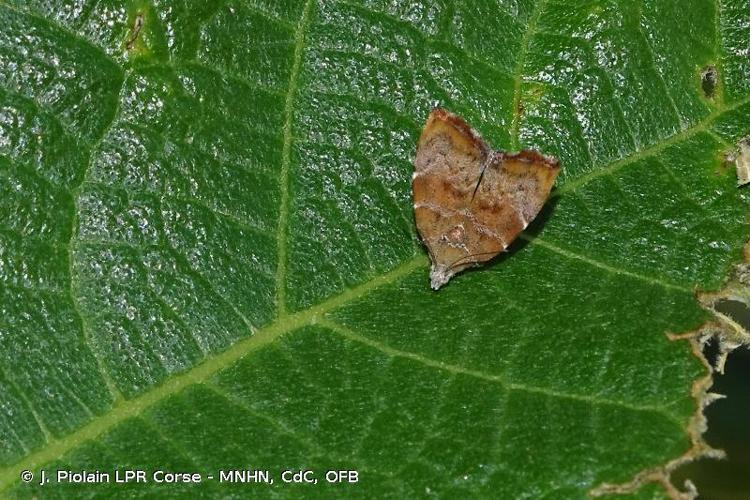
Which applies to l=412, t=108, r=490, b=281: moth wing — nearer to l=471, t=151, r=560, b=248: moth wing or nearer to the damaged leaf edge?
l=471, t=151, r=560, b=248: moth wing

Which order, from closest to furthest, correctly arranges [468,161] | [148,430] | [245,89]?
[148,430]
[245,89]
[468,161]

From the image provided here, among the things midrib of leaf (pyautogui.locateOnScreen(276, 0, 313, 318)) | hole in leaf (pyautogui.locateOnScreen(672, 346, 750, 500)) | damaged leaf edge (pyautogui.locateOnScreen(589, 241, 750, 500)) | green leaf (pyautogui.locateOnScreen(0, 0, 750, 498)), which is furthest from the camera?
hole in leaf (pyautogui.locateOnScreen(672, 346, 750, 500))

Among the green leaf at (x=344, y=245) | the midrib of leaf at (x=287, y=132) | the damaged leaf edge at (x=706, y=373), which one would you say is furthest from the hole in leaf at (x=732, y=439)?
the midrib of leaf at (x=287, y=132)

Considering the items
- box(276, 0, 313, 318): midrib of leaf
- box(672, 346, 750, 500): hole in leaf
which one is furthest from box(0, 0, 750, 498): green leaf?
box(672, 346, 750, 500): hole in leaf

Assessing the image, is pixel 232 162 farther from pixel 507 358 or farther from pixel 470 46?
pixel 507 358

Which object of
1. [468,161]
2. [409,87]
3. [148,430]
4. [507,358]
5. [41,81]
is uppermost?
[41,81]

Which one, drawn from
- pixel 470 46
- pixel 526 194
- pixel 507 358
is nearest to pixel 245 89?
pixel 470 46
